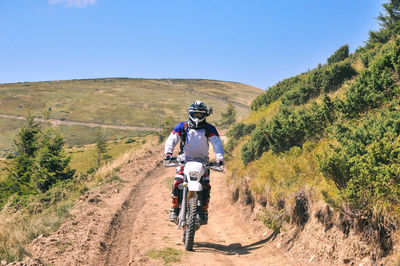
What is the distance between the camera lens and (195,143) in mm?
7520

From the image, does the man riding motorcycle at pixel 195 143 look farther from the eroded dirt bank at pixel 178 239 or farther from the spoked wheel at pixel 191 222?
the eroded dirt bank at pixel 178 239

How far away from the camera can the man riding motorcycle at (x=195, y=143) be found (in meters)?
7.45

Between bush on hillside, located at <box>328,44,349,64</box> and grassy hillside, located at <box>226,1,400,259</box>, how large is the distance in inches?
593

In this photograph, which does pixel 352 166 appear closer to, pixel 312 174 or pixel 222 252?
pixel 312 174

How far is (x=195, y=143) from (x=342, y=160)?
3324 millimetres

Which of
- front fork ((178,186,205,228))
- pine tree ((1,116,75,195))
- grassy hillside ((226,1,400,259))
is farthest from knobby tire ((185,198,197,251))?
pine tree ((1,116,75,195))

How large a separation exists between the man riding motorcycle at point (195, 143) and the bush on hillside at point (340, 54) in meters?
19.7

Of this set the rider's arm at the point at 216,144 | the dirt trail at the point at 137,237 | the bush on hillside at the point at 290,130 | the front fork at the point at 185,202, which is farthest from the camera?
the bush on hillside at the point at 290,130

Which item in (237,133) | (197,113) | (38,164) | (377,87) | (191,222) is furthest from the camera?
(38,164)

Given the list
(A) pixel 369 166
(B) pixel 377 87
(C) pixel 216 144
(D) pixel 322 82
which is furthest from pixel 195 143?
(D) pixel 322 82

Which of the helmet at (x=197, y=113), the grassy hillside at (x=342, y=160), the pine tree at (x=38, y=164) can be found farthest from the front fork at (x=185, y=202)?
the pine tree at (x=38, y=164)

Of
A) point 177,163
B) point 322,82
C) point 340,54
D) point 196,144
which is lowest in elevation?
point 177,163

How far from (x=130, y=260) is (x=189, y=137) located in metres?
3.03

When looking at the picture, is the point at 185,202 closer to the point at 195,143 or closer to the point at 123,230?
the point at 195,143
